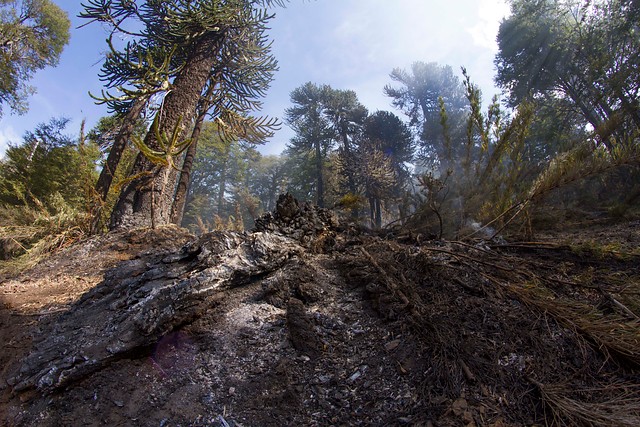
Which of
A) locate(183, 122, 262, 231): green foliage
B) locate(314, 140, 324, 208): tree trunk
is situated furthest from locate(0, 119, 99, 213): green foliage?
locate(183, 122, 262, 231): green foliage

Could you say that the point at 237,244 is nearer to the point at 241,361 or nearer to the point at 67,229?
the point at 241,361

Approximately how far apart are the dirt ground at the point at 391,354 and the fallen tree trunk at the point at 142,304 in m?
0.08

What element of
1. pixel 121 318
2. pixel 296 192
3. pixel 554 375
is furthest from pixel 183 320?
pixel 296 192

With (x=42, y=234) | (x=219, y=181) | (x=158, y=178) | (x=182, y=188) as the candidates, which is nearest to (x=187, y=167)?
(x=182, y=188)

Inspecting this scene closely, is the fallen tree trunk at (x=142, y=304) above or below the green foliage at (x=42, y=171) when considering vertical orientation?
below

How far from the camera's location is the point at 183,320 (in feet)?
6.31

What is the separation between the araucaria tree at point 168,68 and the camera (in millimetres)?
4512

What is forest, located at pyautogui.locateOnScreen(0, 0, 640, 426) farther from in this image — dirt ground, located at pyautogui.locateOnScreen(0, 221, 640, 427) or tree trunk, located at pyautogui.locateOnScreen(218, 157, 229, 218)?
tree trunk, located at pyautogui.locateOnScreen(218, 157, 229, 218)

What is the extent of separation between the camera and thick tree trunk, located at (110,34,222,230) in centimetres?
453

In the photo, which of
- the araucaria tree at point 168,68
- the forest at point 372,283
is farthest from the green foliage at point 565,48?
the araucaria tree at point 168,68

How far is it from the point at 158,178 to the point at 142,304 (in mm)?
3277

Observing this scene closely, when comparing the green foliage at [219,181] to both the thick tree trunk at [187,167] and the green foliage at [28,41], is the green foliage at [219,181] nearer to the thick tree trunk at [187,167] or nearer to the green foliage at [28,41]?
the green foliage at [28,41]

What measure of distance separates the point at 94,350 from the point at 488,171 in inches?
150

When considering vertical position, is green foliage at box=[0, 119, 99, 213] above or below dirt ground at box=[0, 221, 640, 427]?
above
